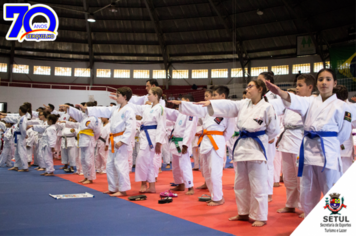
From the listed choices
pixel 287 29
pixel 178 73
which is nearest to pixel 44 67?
pixel 178 73

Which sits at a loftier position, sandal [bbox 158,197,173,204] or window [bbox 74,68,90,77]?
window [bbox 74,68,90,77]

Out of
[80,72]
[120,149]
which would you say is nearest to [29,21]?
[80,72]

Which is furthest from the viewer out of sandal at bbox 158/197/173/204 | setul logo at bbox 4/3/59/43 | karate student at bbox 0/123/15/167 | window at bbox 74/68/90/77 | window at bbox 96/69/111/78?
window at bbox 96/69/111/78

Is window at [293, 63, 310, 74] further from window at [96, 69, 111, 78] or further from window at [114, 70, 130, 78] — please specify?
window at [96, 69, 111, 78]

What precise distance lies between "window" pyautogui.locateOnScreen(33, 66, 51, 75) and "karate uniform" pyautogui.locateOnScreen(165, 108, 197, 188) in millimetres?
21978

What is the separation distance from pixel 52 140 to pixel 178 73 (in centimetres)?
1893

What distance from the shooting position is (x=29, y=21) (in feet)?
59.3

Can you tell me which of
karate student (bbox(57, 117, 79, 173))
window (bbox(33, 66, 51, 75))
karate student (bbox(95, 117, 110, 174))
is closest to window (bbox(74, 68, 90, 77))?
window (bbox(33, 66, 51, 75))

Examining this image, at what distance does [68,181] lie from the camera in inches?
251

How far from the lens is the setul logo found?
58.5 ft

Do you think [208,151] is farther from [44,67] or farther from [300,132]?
[44,67]

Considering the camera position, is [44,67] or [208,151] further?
[44,67]

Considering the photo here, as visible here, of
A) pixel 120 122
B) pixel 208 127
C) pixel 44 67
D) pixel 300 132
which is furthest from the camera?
pixel 44 67

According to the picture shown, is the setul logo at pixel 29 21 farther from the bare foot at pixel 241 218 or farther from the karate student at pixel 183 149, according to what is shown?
the bare foot at pixel 241 218
